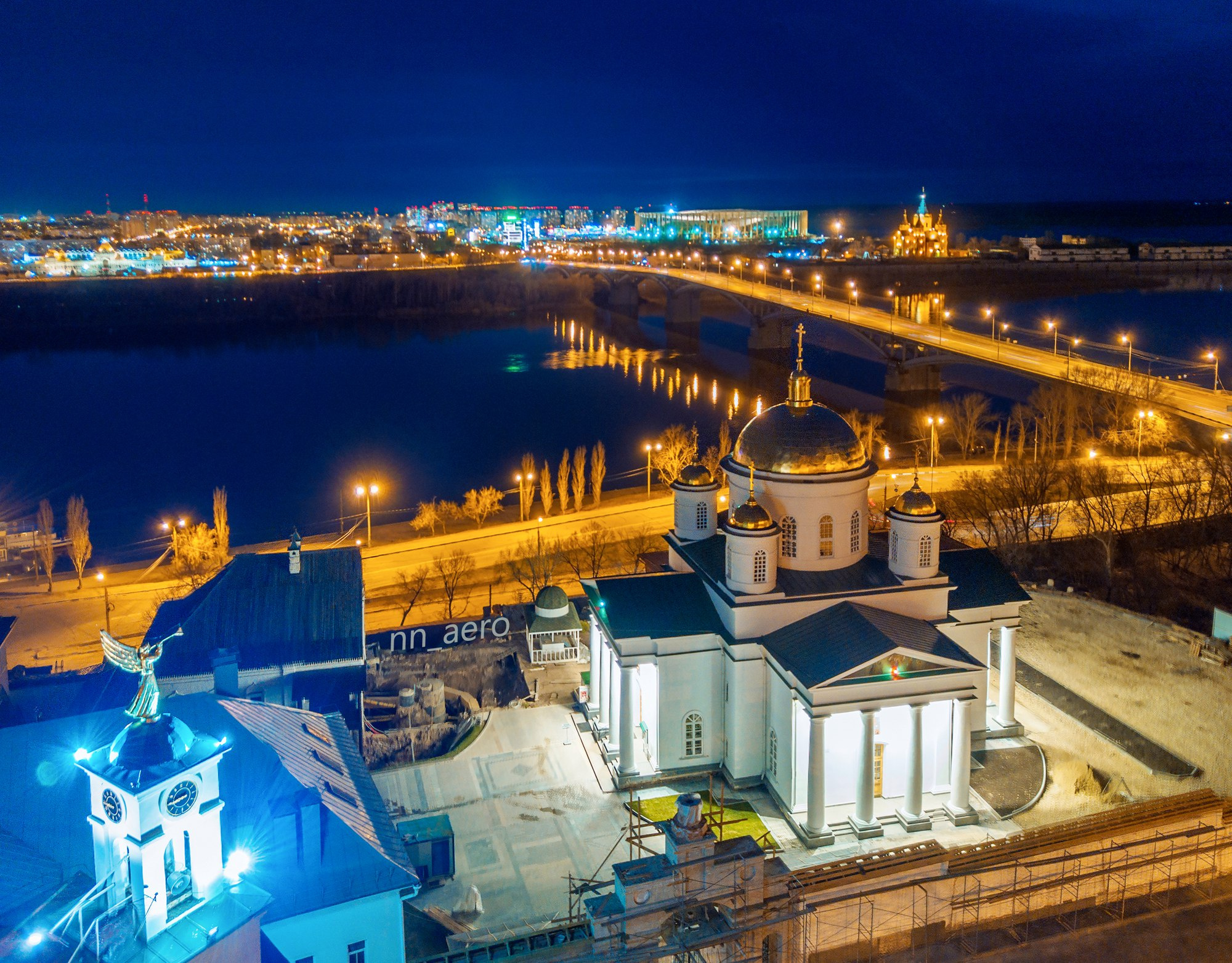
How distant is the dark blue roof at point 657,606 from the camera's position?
15891 millimetres

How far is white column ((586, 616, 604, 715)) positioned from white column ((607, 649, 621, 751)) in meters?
0.54

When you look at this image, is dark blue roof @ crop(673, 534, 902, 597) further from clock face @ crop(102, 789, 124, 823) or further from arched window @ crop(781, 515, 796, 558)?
clock face @ crop(102, 789, 124, 823)

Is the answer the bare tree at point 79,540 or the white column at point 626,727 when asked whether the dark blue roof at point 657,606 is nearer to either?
the white column at point 626,727

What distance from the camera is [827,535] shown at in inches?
653

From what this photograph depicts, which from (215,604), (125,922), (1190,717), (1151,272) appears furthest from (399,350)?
(1151,272)

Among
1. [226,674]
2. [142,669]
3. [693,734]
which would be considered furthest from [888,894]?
[226,674]

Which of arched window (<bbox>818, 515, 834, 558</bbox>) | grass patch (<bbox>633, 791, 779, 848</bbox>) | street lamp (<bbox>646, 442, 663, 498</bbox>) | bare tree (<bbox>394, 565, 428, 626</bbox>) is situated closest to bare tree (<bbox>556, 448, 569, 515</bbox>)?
street lamp (<bbox>646, 442, 663, 498</bbox>)

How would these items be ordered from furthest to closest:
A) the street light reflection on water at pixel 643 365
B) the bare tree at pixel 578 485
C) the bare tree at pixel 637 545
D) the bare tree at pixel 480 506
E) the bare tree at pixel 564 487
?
the street light reflection on water at pixel 643 365 → the bare tree at pixel 578 485 → the bare tree at pixel 564 487 → the bare tree at pixel 480 506 → the bare tree at pixel 637 545

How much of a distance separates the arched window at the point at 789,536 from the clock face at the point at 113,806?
1060 centimetres

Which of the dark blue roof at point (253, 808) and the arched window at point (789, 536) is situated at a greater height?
the arched window at point (789, 536)

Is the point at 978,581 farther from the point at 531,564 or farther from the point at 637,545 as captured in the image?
the point at 637,545

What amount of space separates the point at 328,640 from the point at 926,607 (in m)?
9.35

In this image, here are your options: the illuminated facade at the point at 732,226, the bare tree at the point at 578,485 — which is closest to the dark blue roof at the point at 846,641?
the bare tree at the point at 578,485

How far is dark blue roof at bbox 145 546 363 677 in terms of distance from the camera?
16594mm
